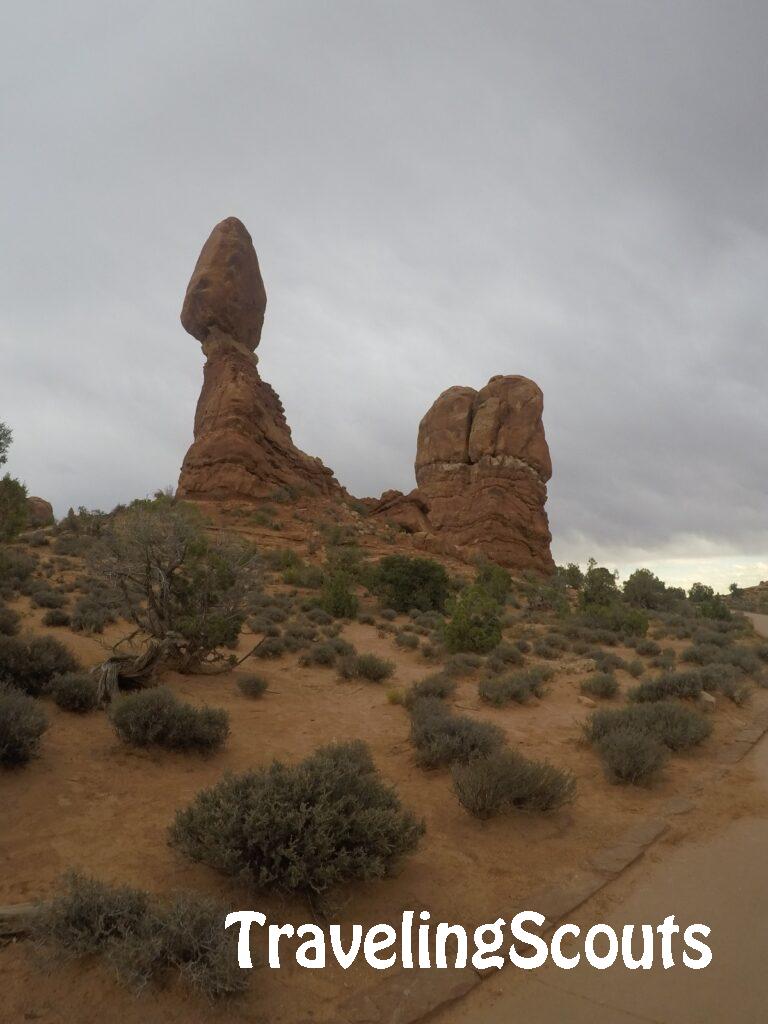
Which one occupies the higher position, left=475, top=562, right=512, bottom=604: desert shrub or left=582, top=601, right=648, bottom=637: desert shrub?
left=475, top=562, right=512, bottom=604: desert shrub

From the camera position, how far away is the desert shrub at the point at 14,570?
16.3 metres

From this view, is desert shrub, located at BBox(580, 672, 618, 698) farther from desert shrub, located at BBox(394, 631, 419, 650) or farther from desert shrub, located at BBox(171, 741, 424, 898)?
desert shrub, located at BBox(171, 741, 424, 898)

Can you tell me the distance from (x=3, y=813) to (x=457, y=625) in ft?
37.6

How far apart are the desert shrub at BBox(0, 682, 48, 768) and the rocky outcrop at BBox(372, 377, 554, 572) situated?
35252mm

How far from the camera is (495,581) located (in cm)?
3034

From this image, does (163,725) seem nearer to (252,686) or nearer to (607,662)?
(252,686)

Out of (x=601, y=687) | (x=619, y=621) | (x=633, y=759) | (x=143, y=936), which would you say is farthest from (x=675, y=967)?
(x=619, y=621)

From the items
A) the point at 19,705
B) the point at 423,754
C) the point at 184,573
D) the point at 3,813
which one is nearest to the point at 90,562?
the point at 184,573

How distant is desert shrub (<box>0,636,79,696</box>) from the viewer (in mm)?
8344

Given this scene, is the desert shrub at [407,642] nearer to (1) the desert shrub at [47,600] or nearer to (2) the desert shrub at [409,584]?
(2) the desert shrub at [409,584]

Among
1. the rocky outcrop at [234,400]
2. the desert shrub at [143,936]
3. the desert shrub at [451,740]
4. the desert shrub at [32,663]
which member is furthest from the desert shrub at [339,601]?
the rocky outcrop at [234,400]

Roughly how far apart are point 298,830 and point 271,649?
9578 millimetres

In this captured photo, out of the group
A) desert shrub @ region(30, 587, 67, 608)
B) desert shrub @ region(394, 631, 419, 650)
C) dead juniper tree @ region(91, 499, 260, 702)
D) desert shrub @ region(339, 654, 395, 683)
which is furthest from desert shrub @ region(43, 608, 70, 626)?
desert shrub @ region(394, 631, 419, 650)

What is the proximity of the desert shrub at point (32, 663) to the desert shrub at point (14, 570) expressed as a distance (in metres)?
7.73
